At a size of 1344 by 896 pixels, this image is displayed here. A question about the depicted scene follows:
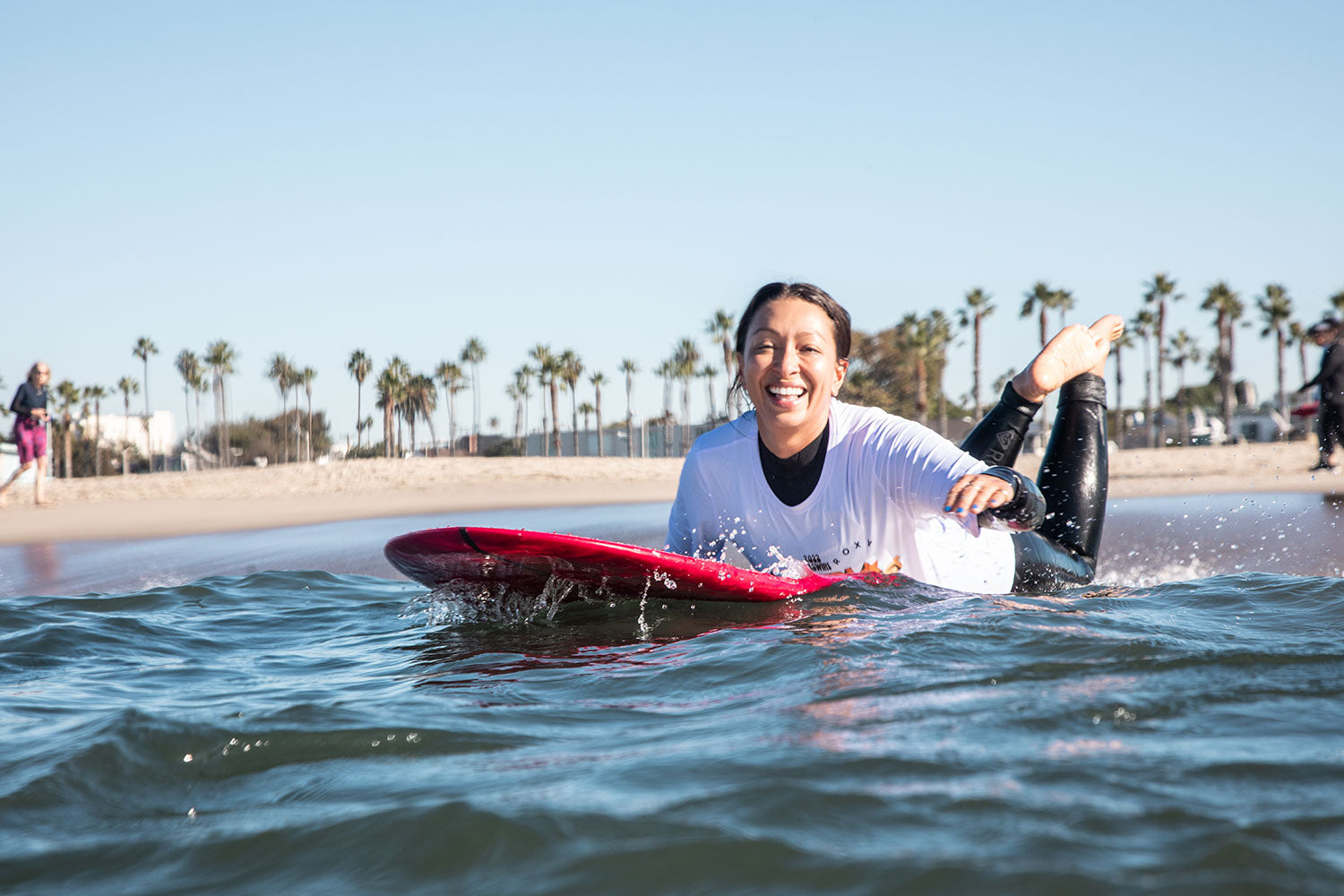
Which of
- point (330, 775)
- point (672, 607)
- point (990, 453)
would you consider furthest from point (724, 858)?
point (990, 453)

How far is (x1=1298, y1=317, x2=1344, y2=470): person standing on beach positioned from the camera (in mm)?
8938

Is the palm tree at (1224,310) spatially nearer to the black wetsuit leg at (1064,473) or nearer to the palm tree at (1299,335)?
Result: the palm tree at (1299,335)

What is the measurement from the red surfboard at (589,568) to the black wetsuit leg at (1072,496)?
72 centimetres

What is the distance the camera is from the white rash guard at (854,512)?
3.59 meters

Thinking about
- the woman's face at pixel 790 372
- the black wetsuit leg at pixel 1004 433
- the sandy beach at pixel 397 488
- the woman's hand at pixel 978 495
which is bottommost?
the sandy beach at pixel 397 488

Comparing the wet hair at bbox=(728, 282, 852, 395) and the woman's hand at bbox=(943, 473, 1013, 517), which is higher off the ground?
the wet hair at bbox=(728, 282, 852, 395)

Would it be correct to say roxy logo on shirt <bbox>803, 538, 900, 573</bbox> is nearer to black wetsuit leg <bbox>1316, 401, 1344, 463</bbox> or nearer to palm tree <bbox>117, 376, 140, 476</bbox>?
black wetsuit leg <bbox>1316, 401, 1344, 463</bbox>

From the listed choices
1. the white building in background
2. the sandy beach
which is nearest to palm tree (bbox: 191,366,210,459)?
the white building in background

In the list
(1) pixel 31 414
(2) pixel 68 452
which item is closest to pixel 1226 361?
(1) pixel 31 414

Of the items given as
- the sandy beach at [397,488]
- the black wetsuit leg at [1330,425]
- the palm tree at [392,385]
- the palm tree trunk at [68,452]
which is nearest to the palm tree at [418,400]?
the palm tree at [392,385]

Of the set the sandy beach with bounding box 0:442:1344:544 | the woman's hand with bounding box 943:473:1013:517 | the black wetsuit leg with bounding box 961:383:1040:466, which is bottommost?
the sandy beach with bounding box 0:442:1344:544

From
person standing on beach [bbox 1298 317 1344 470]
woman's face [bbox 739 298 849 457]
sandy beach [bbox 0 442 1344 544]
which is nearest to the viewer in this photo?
woman's face [bbox 739 298 849 457]

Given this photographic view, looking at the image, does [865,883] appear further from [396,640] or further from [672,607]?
[396,640]

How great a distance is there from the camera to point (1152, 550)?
653 cm
